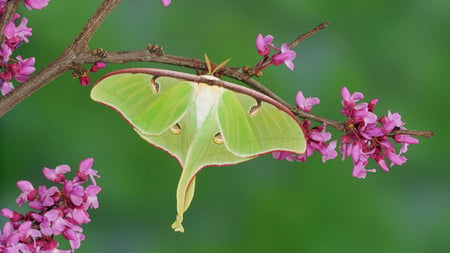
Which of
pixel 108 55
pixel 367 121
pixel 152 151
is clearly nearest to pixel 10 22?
pixel 108 55

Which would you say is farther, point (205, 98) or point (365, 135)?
point (365, 135)

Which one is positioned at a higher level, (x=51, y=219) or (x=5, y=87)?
(x=5, y=87)

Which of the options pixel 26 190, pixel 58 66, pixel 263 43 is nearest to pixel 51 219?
pixel 26 190

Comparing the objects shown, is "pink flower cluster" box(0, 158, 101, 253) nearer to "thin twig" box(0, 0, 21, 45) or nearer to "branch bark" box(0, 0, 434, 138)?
"branch bark" box(0, 0, 434, 138)

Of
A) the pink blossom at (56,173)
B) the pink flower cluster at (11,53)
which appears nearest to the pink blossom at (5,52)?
the pink flower cluster at (11,53)

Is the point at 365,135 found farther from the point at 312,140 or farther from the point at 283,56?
the point at 283,56

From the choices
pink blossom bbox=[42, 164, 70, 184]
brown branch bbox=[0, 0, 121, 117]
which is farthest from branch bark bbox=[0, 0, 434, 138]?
pink blossom bbox=[42, 164, 70, 184]
